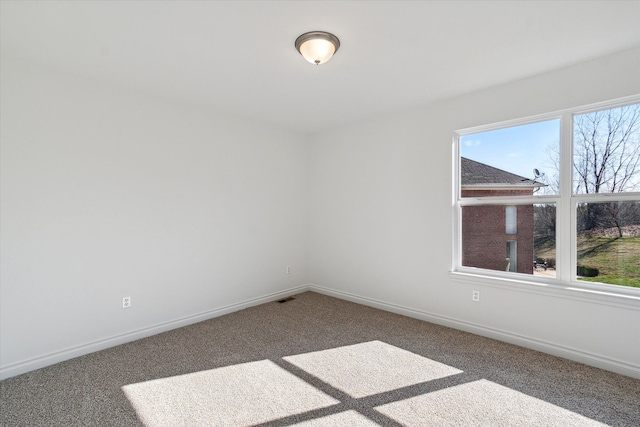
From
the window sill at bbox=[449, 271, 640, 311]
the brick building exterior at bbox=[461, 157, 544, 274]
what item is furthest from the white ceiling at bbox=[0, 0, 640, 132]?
the window sill at bbox=[449, 271, 640, 311]

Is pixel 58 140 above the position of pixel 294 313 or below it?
above

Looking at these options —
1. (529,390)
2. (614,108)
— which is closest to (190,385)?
(529,390)

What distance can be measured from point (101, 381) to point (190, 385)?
72 cm

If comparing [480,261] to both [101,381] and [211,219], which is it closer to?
[211,219]

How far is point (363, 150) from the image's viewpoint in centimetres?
425

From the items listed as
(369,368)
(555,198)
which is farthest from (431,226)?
(369,368)

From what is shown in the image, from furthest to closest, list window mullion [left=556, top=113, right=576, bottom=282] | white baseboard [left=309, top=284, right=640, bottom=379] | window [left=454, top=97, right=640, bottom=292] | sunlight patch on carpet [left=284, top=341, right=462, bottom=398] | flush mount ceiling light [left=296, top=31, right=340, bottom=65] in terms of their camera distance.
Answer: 1. window mullion [left=556, top=113, right=576, bottom=282]
2. window [left=454, top=97, right=640, bottom=292]
3. white baseboard [left=309, top=284, right=640, bottom=379]
4. sunlight patch on carpet [left=284, top=341, right=462, bottom=398]
5. flush mount ceiling light [left=296, top=31, right=340, bottom=65]

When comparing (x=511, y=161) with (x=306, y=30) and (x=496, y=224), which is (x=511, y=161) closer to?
(x=496, y=224)

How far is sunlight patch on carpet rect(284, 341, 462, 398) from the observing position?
2.33m

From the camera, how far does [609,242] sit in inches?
102

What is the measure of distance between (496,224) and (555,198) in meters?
0.58

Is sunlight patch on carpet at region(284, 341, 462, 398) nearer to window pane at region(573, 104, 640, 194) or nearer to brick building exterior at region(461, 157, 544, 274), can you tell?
brick building exterior at region(461, 157, 544, 274)

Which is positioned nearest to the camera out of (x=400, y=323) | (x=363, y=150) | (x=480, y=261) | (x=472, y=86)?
(x=472, y=86)

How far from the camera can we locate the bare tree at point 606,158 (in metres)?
2.52
